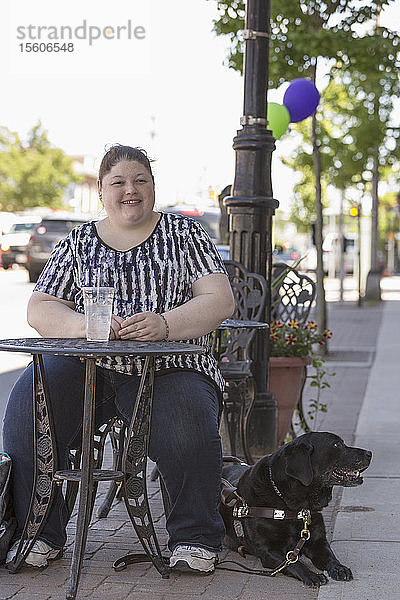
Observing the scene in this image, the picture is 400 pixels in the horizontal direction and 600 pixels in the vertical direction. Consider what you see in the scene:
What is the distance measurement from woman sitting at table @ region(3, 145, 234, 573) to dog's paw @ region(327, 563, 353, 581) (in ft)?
1.45

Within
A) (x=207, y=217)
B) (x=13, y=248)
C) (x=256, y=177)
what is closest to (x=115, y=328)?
(x=256, y=177)

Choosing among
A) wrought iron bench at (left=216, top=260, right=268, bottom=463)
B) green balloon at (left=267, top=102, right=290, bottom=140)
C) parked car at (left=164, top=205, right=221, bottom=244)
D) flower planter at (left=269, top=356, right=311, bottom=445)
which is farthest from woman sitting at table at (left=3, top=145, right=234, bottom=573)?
parked car at (left=164, top=205, right=221, bottom=244)

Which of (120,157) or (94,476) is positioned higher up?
(120,157)

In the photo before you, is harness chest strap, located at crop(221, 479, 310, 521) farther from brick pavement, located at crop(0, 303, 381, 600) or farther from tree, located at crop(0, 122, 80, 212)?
tree, located at crop(0, 122, 80, 212)

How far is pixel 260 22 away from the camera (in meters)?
5.82

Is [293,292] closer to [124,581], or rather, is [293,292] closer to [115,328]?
[115,328]

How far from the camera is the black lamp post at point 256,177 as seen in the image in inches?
229

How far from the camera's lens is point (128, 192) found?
4.06 meters

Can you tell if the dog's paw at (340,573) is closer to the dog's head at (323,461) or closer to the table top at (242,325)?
the dog's head at (323,461)

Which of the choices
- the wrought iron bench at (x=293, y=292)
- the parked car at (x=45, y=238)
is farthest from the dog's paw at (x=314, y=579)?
the parked car at (x=45, y=238)

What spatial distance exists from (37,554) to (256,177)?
109 inches

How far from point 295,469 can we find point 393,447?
2813mm

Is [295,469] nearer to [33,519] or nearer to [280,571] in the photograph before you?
[280,571]

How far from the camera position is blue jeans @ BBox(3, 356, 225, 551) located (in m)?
3.84
